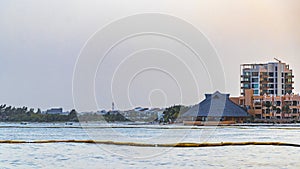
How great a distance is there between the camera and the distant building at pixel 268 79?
60.4 metres

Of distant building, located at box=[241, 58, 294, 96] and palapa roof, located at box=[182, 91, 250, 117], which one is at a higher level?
distant building, located at box=[241, 58, 294, 96]

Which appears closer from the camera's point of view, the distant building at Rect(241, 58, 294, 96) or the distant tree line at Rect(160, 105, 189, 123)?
the distant tree line at Rect(160, 105, 189, 123)

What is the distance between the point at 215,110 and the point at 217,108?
0.56m

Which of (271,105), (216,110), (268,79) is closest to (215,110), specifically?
(216,110)

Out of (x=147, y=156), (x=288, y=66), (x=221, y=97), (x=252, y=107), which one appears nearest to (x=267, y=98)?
(x=252, y=107)

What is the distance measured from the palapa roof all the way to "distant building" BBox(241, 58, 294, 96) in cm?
1105

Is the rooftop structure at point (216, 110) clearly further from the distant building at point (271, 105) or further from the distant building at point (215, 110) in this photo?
the distant building at point (271, 105)

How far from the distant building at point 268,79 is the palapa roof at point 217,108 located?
11052mm

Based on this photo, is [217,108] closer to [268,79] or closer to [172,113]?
[172,113]

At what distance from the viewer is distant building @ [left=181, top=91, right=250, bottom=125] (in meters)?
47.6

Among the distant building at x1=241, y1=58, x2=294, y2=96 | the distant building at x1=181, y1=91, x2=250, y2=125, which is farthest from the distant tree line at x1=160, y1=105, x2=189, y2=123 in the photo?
the distant building at x1=241, y1=58, x2=294, y2=96

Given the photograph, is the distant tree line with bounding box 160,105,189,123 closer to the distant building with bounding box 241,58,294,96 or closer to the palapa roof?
the palapa roof

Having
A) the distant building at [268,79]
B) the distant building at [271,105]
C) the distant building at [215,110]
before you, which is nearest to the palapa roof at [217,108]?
the distant building at [215,110]

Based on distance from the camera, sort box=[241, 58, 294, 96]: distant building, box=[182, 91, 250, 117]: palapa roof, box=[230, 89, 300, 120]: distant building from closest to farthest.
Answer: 1. box=[182, 91, 250, 117]: palapa roof
2. box=[230, 89, 300, 120]: distant building
3. box=[241, 58, 294, 96]: distant building
